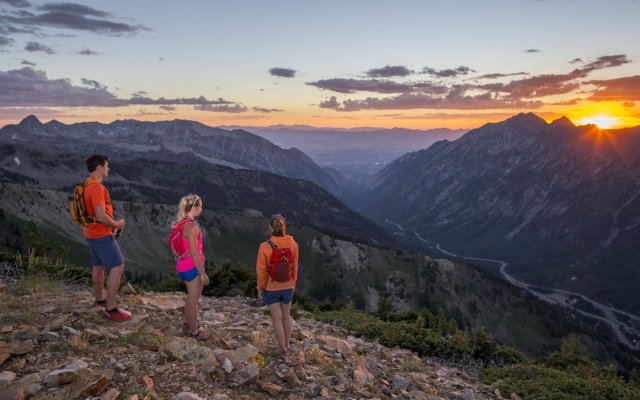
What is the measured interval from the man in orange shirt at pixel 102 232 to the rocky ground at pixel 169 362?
78 cm

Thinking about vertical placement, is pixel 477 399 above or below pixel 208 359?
below

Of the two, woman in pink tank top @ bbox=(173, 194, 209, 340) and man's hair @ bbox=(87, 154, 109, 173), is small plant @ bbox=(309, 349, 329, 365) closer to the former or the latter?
woman in pink tank top @ bbox=(173, 194, 209, 340)

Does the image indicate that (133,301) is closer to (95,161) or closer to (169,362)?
(95,161)

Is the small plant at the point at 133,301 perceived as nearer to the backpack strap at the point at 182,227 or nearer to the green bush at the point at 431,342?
the backpack strap at the point at 182,227

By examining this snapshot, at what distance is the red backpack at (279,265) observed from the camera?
1202 cm

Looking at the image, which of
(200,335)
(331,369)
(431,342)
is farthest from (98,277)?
(431,342)

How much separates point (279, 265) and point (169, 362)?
3466 millimetres

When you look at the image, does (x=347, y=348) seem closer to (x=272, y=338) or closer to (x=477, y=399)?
(x=272, y=338)

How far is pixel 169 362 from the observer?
1012 cm

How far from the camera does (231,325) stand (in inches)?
585

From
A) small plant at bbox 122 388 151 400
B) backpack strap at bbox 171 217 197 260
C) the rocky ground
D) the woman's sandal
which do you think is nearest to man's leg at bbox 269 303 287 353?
the rocky ground

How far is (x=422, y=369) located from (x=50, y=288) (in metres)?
12.7

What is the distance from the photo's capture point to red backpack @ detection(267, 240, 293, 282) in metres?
12.0

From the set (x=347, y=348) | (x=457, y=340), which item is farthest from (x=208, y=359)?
(x=457, y=340)
